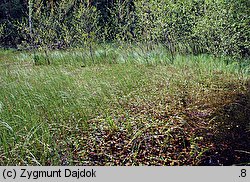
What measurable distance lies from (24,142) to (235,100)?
8.22 ft

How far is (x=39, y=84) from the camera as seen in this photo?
3.92m

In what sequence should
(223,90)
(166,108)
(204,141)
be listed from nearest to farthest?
1. (204,141)
2. (166,108)
3. (223,90)

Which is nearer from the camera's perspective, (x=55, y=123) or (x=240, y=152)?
(x=240, y=152)

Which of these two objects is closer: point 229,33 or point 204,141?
point 204,141

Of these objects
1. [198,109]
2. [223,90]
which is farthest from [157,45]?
[198,109]

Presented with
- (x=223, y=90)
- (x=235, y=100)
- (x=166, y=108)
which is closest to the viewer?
(x=166, y=108)

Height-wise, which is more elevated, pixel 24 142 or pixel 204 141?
pixel 24 142

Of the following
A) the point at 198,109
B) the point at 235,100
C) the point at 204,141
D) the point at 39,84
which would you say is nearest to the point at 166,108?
the point at 198,109

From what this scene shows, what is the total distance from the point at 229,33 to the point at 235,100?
3471 mm

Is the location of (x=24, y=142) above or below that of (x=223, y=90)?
above
